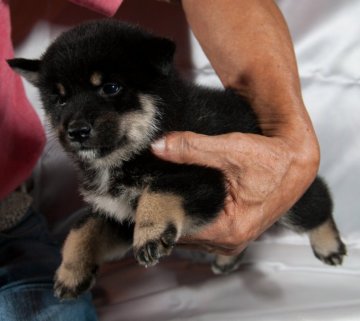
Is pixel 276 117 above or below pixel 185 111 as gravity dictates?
below

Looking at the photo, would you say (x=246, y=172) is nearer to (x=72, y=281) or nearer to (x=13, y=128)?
(x=72, y=281)

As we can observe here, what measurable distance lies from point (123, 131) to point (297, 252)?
1.01m

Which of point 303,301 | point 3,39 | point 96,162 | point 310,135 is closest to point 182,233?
point 96,162

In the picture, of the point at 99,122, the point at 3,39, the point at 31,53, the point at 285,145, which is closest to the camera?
the point at 99,122

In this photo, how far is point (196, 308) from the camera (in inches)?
73.1

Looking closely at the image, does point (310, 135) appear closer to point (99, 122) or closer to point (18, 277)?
point (99, 122)

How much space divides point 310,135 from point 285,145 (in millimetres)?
111

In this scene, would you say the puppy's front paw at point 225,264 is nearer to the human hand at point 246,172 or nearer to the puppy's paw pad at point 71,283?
the human hand at point 246,172

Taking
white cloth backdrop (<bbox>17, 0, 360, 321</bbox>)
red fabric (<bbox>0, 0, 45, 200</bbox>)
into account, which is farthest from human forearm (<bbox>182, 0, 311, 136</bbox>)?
red fabric (<bbox>0, 0, 45, 200</bbox>)

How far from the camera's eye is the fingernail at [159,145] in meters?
1.36

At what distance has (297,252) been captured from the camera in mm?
2041

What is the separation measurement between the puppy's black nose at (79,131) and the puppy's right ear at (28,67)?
0.87 ft

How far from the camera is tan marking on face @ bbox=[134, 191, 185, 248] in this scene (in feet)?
3.97

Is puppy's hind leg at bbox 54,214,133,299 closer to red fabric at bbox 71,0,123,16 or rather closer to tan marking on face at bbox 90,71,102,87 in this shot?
tan marking on face at bbox 90,71,102,87
